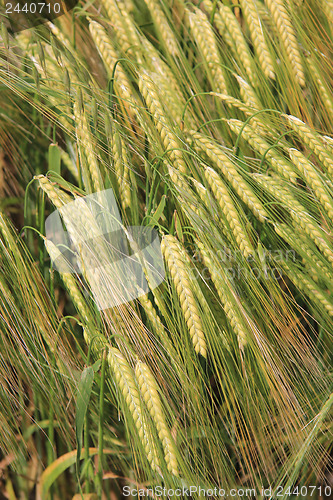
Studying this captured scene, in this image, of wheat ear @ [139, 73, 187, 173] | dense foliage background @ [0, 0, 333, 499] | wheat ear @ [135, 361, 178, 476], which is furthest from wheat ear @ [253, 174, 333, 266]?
wheat ear @ [135, 361, 178, 476]

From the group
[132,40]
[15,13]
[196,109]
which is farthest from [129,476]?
[15,13]

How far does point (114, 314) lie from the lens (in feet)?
2.11

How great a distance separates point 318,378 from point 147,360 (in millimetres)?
340

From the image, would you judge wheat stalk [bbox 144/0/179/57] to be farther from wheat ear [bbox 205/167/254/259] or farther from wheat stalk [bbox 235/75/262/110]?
wheat ear [bbox 205/167/254/259]

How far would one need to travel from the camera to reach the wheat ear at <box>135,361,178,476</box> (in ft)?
1.97

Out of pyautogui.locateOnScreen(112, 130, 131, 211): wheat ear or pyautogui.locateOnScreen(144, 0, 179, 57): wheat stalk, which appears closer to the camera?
pyautogui.locateOnScreen(112, 130, 131, 211): wheat ear

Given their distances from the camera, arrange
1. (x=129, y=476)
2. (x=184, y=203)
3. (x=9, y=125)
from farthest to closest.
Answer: (x=9, y=125) → (x=129, y=476) → (x=184, y=203)

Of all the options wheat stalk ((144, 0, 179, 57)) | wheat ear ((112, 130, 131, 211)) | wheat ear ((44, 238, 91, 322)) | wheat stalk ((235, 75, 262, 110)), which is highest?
wheat stalk ((144, 0, 179, 57))

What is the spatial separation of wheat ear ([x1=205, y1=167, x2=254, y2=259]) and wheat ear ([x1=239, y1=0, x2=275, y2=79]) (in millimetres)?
310

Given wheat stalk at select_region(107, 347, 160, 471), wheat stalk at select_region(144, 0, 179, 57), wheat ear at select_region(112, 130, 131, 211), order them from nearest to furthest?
wheat stalk at select_region(107, 347, 160, 471), wheat ear at select_region(112, 130, 131, 211), wheat stalk at select_region(144, 0, 179, 57)

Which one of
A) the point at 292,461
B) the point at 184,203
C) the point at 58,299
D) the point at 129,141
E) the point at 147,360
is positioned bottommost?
the point at 292,461

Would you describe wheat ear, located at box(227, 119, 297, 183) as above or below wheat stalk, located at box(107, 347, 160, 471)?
above

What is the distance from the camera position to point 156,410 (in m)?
0.60

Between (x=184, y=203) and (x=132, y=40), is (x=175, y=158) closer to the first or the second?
(x=184, y=203)
